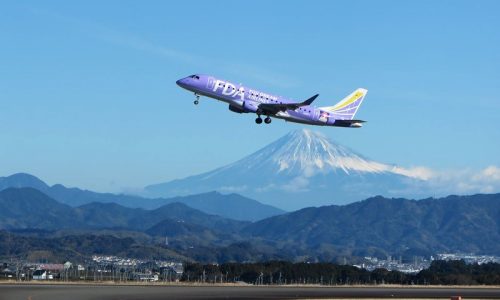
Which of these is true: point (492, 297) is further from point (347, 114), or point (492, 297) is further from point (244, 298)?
point (347, 114)

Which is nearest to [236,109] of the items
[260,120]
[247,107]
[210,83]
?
[247,107]

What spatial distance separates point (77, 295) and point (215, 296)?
1645 centimetres

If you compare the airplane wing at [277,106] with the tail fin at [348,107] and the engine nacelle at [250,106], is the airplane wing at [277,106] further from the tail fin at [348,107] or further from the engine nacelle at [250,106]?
the tail fin at [348,107]

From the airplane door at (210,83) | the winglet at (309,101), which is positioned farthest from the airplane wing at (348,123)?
the airplane door at (210,83)

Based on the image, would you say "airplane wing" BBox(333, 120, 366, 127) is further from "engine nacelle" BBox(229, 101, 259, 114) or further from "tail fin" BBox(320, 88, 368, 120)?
"engine nacelle" BBox(229, 101, 259, 114)

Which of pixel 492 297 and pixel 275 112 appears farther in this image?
pixel 275 112

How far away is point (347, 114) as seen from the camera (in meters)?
172

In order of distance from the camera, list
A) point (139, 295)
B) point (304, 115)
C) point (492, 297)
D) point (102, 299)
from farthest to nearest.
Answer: point (304, 115) < point (492, 297) < point (139, 295) < point (102, 299)

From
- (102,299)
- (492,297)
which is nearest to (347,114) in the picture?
(492,297)

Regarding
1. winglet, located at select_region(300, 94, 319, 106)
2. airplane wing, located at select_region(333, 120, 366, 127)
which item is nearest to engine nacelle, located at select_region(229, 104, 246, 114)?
winglet, located at select_region(300, 94, 319, 106)

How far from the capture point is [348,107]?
174 metres

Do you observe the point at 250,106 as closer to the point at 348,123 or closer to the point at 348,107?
the point at 348,123

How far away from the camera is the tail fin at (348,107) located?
550 feet

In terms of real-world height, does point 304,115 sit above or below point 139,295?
above
